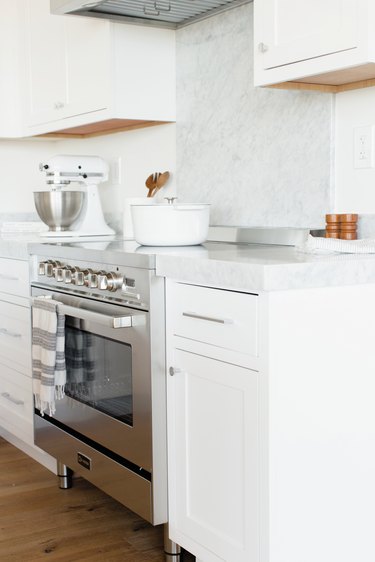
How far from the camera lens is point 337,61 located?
196cm

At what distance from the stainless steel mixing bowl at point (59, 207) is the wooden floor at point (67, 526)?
1081 millimetres

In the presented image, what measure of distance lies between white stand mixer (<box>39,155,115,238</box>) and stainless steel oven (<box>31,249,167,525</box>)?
23.9 inches

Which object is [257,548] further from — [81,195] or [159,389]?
[81,195]

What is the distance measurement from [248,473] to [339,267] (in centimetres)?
54

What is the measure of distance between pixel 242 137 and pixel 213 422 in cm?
124

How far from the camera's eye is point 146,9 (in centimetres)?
289

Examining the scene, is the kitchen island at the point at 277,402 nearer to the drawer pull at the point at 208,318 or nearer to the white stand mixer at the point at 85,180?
the drawer pull at the point at 208,318

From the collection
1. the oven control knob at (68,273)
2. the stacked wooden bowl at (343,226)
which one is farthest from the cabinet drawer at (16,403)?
the stacked wooden bowl at (343,226)

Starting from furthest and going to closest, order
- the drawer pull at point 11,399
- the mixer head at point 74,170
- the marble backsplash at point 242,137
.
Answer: the mixer head at point 74,170
the drawer pull at point 11,399
the marble backsplash at point 242,137

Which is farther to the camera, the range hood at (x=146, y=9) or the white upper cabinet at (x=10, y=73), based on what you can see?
the white upper cabinet at (x=10, y=73)

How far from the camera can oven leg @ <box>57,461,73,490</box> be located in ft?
9.66

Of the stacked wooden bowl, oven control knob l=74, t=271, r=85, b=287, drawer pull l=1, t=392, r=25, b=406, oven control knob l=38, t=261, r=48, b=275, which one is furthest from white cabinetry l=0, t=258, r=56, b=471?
the stacked wooden bowl

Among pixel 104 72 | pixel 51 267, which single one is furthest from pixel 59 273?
pixel 104 72

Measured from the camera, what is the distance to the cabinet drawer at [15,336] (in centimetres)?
307
